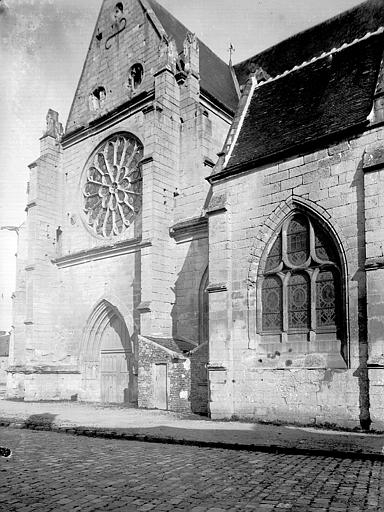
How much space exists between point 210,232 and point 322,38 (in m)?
12.6

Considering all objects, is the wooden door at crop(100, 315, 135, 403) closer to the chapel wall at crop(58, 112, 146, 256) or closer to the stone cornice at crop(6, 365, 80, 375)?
A: the stone cornice at crop(6, 365, 80, 375)

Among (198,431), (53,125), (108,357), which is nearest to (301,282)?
(198,431)

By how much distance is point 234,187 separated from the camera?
1337 centimetres

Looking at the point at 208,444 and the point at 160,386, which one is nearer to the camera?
the point at 208,444

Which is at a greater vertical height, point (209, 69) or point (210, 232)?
point (209, 69)

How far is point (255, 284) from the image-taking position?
41.7 feet

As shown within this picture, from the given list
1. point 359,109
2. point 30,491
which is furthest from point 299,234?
point 30,491

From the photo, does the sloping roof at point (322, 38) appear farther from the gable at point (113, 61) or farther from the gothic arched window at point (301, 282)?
the gothic arched window at point (301, 282)

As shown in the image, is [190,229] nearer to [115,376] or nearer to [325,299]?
[325,299]

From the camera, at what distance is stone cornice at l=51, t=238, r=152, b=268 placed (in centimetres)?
1839

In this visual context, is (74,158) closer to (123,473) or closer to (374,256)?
(374,256)

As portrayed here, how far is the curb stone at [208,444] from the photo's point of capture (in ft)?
25.2

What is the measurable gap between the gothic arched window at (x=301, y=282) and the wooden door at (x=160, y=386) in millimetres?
3529

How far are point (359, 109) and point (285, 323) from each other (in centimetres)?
496
